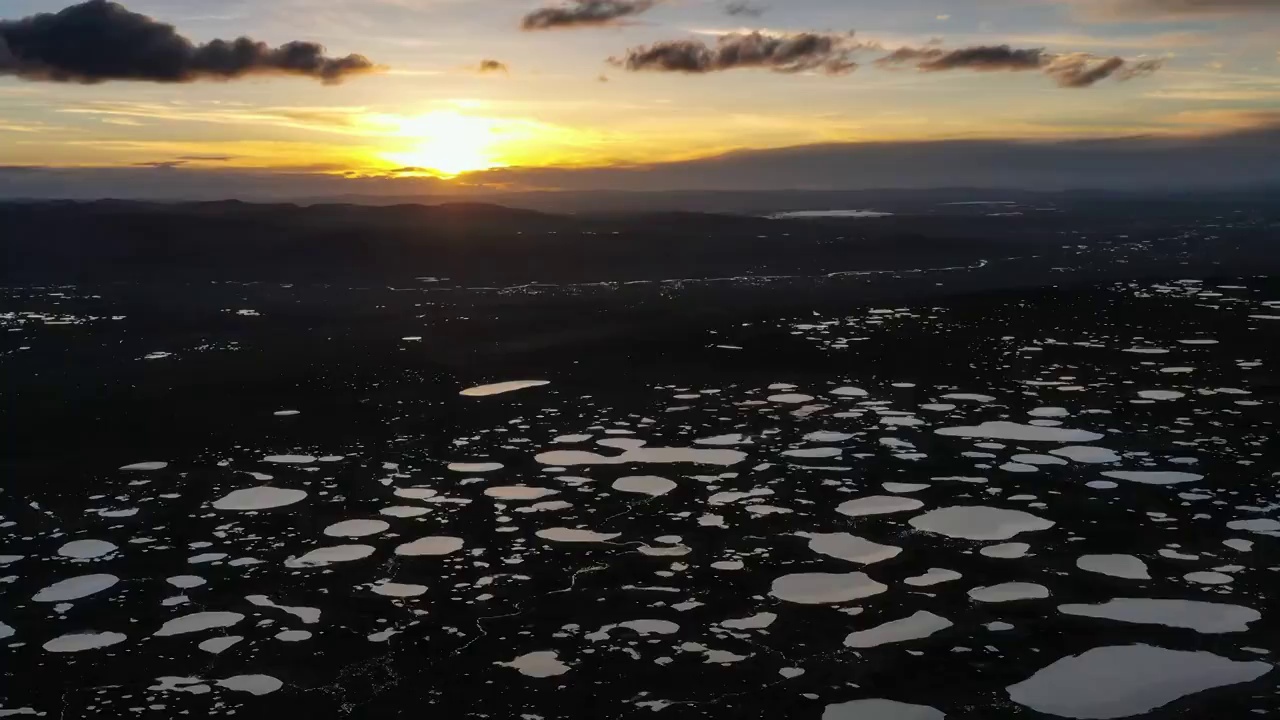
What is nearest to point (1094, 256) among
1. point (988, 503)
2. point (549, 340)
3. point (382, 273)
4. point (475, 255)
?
point (475, 255)

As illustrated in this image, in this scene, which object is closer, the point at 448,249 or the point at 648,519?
the point at 648,519

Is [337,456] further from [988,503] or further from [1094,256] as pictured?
[1094,256]

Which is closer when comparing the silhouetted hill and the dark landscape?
the dark landscape

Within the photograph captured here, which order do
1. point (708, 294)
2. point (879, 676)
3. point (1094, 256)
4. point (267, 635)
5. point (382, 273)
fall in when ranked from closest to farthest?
point (879, 676)
point (267, 635)
point (708, 294)
point (382, 273)
point (1094, 256)

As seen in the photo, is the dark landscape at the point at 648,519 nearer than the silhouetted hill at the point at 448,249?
Yes

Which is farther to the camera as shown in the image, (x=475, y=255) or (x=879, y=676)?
(x=475, y=255)

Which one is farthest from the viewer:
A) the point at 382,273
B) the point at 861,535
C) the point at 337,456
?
the point at 382,273

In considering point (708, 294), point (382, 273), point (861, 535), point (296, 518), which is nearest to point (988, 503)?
point (861, 535)
